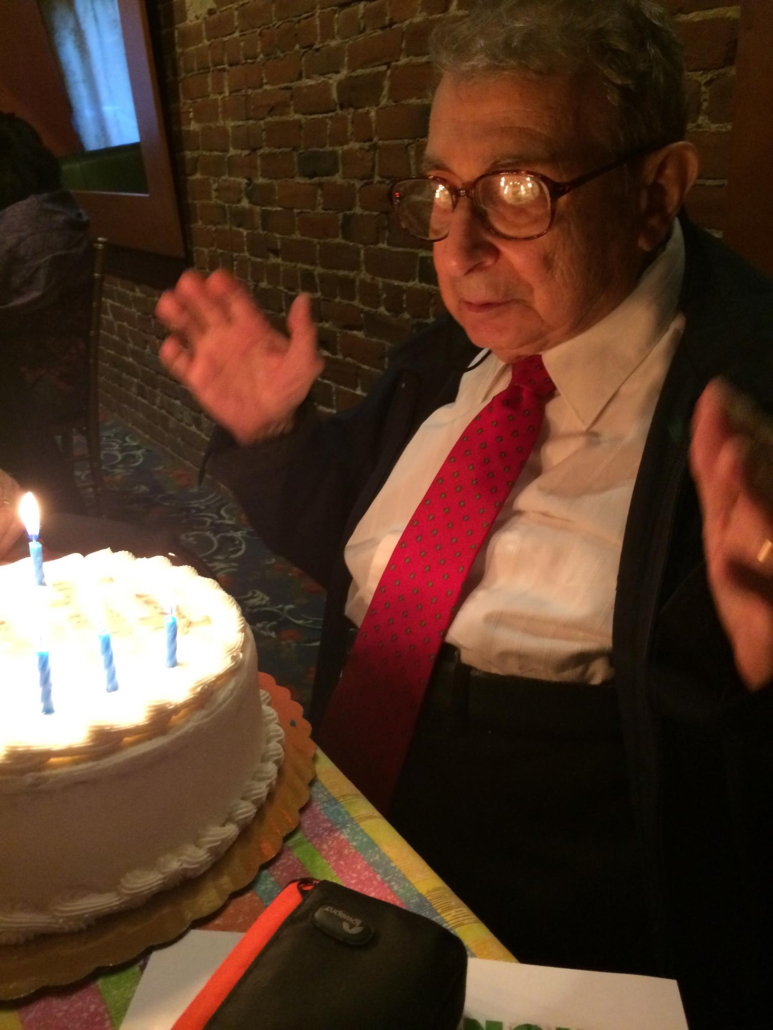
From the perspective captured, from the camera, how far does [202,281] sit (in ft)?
4.18

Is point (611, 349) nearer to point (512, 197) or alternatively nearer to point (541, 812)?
point (512, 197)

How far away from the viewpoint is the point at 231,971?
60 cm

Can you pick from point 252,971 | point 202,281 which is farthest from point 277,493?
point 252,971

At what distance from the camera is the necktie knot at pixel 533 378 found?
1.16 meters

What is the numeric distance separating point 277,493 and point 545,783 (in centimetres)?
67

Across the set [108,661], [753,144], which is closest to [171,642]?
[108,661]

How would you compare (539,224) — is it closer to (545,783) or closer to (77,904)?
(545,783)

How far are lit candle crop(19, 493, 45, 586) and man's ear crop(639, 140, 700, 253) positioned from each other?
890mm

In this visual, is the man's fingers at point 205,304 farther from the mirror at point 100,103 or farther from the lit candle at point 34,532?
the mirror at point 100,103

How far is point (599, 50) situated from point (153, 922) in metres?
1.11

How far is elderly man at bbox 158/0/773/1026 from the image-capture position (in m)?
0.98

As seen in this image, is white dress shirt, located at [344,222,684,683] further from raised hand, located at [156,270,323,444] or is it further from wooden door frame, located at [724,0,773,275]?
raised hand, located at [156,270,323,444]

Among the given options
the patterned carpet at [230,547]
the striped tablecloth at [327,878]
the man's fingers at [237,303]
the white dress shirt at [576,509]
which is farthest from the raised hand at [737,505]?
the patterned carpet at [230,547]

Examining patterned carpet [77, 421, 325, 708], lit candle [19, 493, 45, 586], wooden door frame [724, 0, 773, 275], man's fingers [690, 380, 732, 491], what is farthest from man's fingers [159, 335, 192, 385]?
patterned carpet [77, 421, 325, 708]
